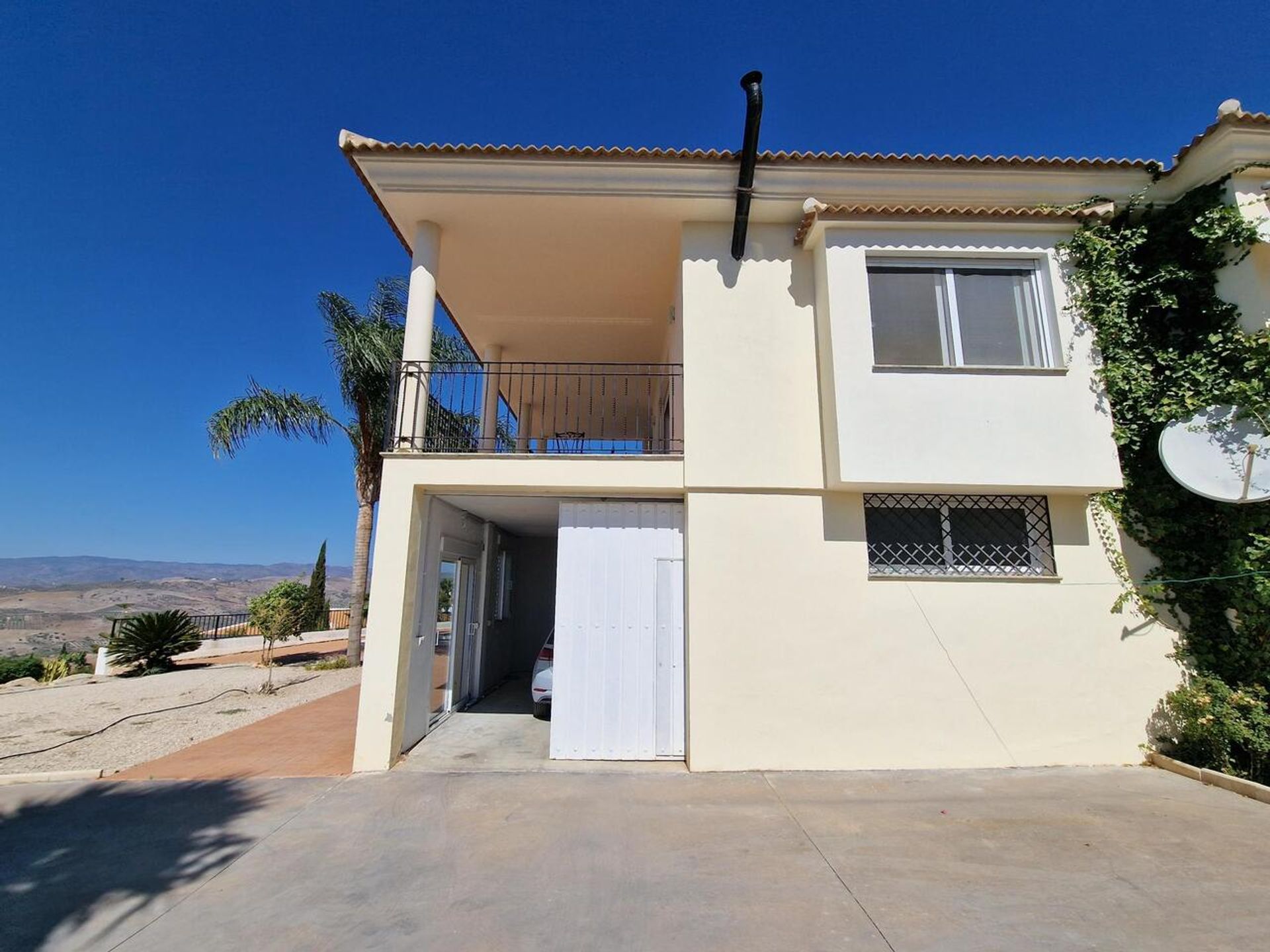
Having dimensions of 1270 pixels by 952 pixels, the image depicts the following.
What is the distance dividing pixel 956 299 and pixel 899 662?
163 inches

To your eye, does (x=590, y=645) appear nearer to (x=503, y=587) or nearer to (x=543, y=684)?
(x=543, y=684)

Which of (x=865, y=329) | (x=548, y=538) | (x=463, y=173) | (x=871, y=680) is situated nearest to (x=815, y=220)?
(x=865, y=329)

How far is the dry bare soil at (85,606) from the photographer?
26.2 meters

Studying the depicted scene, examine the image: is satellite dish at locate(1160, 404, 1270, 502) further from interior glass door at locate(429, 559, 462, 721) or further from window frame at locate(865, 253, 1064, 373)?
interior glass door at locate(429, 559, 462, 721)

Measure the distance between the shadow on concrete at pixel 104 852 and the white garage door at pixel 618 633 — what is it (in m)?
3.08

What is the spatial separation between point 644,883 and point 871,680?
3281 mm

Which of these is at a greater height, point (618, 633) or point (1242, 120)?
point (1242, 120)

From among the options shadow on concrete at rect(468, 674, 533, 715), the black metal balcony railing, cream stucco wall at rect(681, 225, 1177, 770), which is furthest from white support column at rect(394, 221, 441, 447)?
shadow on concrete at rect(468, 674, 533, 715)

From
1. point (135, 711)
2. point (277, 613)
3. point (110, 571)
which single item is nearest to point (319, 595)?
point (277, 613)

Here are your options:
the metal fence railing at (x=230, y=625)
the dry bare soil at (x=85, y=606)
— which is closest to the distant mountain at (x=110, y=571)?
the dry bare soil at (x=85, y=606)

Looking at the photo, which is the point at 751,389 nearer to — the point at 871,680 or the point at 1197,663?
the point at 871,680

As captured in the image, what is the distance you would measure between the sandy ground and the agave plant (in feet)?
2.05

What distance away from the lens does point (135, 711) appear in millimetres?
9320

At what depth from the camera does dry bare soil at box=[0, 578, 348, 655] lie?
2617cm
